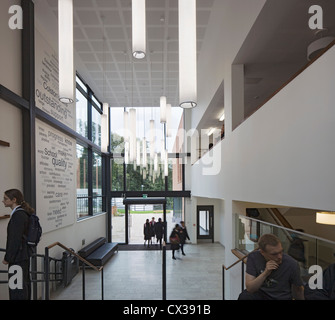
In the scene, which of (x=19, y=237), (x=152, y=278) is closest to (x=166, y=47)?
(x=19, y=237)

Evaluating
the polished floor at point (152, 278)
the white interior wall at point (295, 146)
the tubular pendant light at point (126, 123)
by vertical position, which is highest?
the tubular pendant light at point (126, 123)

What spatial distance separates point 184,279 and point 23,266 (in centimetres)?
589

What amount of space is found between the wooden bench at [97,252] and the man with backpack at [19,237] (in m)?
5.98

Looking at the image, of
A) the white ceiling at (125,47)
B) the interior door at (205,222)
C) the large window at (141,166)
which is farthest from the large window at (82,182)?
the interior door at (205,222)

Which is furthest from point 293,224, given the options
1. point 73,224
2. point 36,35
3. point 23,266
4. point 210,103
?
point 36,35

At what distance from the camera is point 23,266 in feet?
11.5

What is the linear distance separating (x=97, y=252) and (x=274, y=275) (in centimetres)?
898

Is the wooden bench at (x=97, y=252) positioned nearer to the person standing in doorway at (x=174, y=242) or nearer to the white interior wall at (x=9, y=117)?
the person standing in doorway at (x=174, y=242)

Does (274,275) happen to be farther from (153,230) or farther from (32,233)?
(153,230)

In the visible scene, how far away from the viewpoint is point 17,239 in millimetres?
3389

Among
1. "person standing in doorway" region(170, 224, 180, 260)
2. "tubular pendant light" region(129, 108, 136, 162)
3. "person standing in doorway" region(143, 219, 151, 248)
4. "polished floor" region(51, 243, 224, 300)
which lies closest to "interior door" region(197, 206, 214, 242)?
"polished floor" region(51, 243, 224, 300)

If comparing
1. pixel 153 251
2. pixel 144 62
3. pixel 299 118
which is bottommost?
pixel 153 251

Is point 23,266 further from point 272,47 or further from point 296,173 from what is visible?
point 272,47

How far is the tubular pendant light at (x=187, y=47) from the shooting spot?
1975mm
